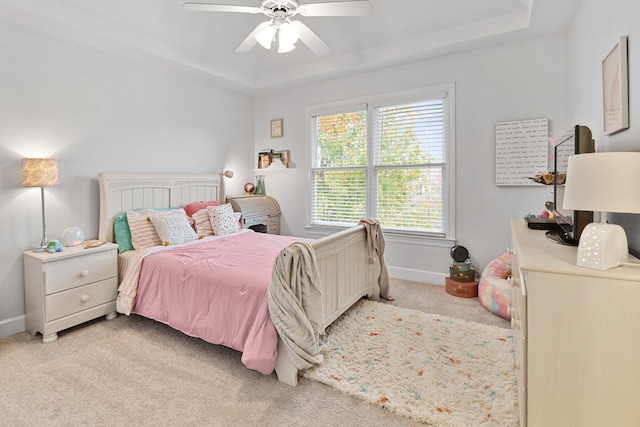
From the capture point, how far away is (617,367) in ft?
3.70

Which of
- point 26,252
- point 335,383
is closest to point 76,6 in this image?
point 26,252

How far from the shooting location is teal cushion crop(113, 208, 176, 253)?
10.7ft

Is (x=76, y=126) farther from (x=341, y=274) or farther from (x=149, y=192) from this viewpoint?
(x=341, y=274)

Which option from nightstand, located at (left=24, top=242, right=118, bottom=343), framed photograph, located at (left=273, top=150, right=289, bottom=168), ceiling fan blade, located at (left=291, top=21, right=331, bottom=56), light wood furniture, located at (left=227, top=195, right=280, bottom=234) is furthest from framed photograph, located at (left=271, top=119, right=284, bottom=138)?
nightstand, located at (left=24, top=242, right=118, bottom=343)

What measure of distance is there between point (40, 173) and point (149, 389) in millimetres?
2036

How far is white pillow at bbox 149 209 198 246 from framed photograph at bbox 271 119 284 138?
210 cm

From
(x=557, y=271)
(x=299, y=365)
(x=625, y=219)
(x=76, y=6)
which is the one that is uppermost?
(x=76, y=6)

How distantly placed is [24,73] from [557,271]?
4.06 metres

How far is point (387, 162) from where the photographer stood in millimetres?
4203

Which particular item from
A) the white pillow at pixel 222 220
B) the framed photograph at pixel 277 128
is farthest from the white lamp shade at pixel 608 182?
the framed photograph at pixel 277 128

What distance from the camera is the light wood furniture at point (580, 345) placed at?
3.66ft

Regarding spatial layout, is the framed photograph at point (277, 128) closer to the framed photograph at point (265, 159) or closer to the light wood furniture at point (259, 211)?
the framed photograph at point (265, 159)

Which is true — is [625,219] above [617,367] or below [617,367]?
above

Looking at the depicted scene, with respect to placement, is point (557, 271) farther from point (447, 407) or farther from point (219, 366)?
point (219, 366)
